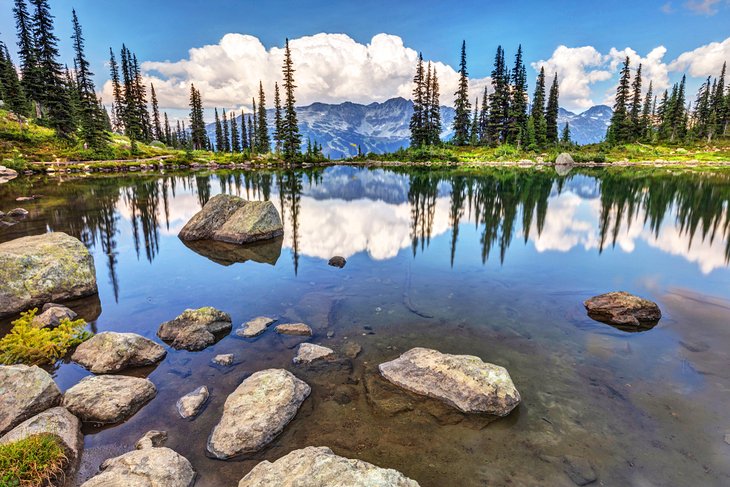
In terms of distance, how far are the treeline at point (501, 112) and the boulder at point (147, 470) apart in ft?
307

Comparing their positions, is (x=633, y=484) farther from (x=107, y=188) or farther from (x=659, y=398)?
(x=107, y=188)

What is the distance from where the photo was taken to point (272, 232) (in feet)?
67.7

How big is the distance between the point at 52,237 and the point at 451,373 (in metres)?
14.1

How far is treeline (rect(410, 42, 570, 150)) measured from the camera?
91000 mm

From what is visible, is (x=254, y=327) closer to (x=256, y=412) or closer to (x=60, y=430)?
(x=256, y=412)

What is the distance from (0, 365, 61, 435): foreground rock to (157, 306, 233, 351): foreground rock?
2735 millimetres

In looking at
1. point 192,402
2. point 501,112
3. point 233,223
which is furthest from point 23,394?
point 501,112

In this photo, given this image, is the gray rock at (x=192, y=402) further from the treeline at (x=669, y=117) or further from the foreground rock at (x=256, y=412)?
the treeline at (x=669, y=117)

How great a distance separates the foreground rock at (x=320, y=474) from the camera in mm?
4742

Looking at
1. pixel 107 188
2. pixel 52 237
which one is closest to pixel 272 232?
pixel 52 237

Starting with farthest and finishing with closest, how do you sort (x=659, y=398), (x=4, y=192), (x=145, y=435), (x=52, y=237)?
(x=4, y=192)
(x=52, y=237)
(x=659, y=398)
(x=145, y=435)

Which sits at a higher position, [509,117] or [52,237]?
[509,117]

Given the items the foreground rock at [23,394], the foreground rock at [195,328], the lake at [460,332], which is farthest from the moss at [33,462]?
the foreground rock at [195,328]

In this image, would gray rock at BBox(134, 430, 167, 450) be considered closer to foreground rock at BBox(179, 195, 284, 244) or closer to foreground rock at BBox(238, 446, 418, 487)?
foreground rock at BBox(238, 446, 418, 487)
